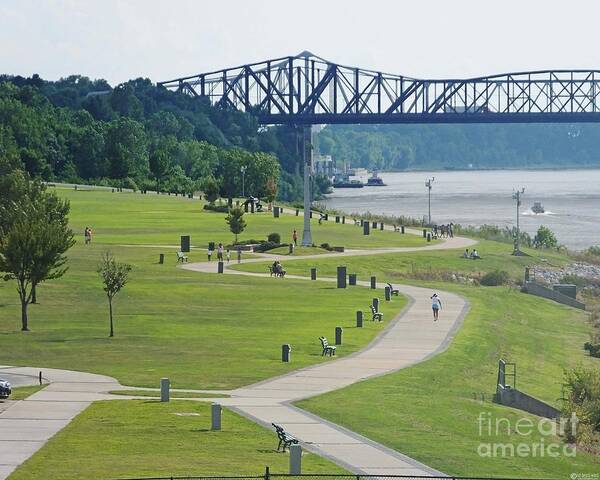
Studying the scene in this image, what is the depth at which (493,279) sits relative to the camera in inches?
3807

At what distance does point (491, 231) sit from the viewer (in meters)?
145

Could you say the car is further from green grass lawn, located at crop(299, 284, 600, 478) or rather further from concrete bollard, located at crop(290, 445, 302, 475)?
concrete bollard, located at crop(290, 445, 302, 475)

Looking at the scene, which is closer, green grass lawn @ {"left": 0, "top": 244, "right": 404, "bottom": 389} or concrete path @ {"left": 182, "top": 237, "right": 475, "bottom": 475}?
concrete path @ {"left": 182, "top": 237, "right": 475, "bottom": 475}

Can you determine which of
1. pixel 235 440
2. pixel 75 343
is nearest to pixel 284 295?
pixel 75 343

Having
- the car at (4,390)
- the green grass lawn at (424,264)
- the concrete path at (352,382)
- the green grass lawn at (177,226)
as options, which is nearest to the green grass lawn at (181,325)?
the concrete path at (352,382)

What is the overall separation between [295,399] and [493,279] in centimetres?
5415

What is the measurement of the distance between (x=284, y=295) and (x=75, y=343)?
68.8ft

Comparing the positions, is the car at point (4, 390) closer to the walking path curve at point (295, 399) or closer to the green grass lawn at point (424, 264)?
the walking path curve at point (295, 399)

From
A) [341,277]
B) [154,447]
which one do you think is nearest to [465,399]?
[154,447]

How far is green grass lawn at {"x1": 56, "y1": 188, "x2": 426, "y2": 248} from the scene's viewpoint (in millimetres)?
111938

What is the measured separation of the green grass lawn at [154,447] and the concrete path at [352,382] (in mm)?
877

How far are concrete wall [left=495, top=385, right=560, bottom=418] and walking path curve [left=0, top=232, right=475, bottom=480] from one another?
3.77 meters

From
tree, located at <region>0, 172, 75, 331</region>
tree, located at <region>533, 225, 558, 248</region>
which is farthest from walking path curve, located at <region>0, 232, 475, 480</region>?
tree, located at <region>533, 225, 558, 248</region>

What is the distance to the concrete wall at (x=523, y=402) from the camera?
1880 inches
